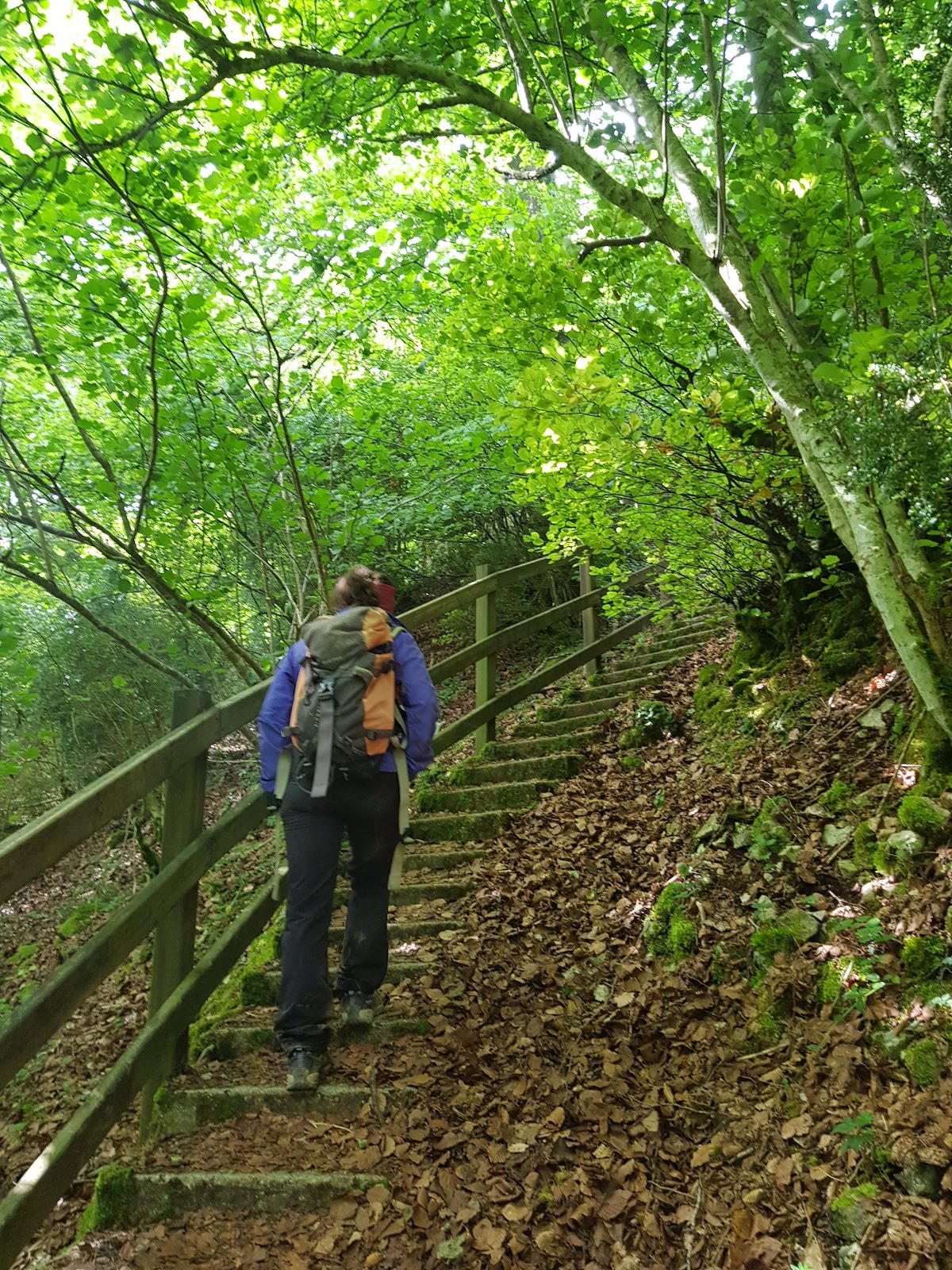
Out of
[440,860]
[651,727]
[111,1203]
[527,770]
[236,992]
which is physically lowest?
[111,1203]

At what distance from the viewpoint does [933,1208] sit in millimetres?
1783

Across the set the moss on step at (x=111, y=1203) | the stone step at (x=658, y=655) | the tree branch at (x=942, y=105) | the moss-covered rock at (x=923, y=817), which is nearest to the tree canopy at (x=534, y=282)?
the tree branch at (x=942, y=105)

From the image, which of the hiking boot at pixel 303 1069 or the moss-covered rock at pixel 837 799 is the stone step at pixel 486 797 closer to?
the moss-covered rock at pixel 837 799

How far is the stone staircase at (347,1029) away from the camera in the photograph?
2.53 meters

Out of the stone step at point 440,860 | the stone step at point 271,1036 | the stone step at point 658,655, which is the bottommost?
the stone step at point 271,1036

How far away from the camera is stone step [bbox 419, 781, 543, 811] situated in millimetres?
5340

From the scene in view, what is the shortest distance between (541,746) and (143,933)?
3.76 m

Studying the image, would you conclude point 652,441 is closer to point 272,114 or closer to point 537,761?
point 537,761

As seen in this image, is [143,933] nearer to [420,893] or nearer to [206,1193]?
[206,1193]

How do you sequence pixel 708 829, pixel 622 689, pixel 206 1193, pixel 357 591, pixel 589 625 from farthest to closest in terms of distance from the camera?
1. pixel 589 625
2. pixel 622 689
3. pixel 708 829
4. pixel 357 591
5. pixel 206 1193

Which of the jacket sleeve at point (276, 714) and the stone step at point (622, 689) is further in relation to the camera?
the stone step at point (622, 689)

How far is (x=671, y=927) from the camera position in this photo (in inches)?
130

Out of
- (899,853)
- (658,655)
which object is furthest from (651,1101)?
(658,655)

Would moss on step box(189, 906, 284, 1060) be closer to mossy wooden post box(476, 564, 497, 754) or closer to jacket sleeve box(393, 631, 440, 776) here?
jacket sleeve box(393, 631, 440, 776)
